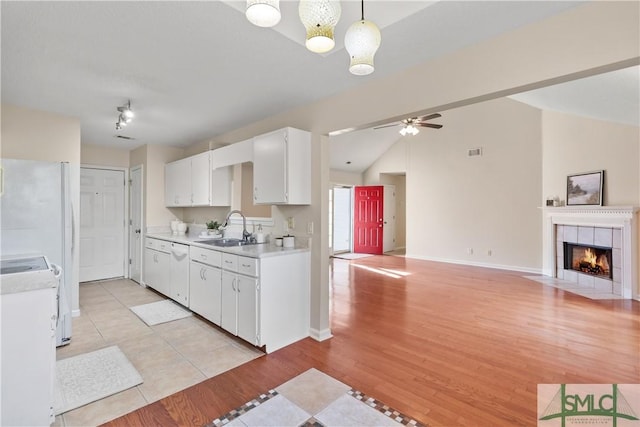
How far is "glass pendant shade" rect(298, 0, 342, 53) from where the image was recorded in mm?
1060

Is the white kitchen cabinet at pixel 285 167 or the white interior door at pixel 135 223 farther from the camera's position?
the white interior door at pixel 135 223

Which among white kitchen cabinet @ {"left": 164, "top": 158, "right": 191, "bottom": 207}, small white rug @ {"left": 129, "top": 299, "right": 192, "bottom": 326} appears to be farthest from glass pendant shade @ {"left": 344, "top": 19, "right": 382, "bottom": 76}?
white kitchen cabinet @ {"left": 164, "top": 158, "right": 191, "bottom": 207}

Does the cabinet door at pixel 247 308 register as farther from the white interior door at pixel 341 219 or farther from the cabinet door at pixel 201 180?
the white interior door at pixel 341 219

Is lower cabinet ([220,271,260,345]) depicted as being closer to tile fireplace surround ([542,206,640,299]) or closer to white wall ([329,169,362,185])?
tile fireplace surround ([542,206,640,299])

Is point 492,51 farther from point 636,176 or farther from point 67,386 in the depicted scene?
point 636,176

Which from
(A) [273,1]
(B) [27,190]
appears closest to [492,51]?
(A) [273,1]

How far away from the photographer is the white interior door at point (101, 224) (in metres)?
4.96

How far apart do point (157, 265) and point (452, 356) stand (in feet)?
13.2

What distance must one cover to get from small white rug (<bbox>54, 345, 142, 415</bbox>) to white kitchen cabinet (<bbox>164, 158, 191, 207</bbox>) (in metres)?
2.43

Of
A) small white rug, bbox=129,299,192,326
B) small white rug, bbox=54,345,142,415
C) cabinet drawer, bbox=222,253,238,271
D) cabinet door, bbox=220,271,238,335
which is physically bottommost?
small white rug, bbox=54,345,142,415

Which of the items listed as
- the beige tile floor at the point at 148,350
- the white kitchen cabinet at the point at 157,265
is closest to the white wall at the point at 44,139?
the beige tile floor at the point at 148,350

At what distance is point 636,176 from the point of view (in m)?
4.50

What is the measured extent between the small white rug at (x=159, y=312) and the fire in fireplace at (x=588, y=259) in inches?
251
